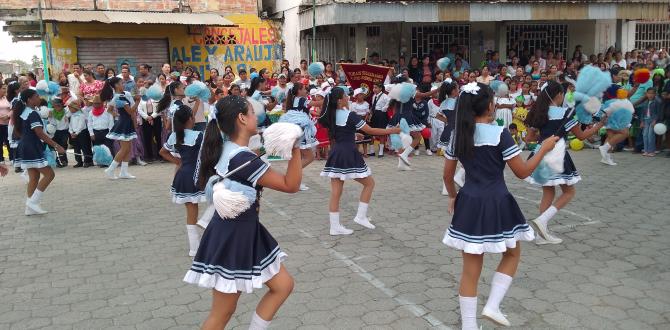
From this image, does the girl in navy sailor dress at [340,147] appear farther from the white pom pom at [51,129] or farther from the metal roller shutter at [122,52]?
the metal roller shutter at [122,52]

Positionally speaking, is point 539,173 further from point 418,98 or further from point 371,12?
point 371,12

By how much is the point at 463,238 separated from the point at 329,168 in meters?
2.87

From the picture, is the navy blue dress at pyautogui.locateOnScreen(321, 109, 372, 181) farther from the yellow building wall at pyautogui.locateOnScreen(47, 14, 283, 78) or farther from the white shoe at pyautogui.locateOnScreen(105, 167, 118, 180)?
the yellow building wall at pyautogui.locateOnScreen(47, 14, 283, 78)

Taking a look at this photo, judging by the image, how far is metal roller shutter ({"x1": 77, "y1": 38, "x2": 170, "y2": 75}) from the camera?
54.1 ft

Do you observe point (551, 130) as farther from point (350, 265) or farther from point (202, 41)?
point (202, 41)

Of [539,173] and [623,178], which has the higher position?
[539,173]

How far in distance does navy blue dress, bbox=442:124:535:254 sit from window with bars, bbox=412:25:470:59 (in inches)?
557

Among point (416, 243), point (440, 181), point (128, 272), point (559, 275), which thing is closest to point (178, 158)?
point (128, 272)

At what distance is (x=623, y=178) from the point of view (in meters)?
9.22

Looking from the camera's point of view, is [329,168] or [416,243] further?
[329,168]

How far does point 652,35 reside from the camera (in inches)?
784

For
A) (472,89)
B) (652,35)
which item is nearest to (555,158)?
(472,89)

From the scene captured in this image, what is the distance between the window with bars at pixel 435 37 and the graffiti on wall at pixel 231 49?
4.33m

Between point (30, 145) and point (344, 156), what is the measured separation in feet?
13.4
